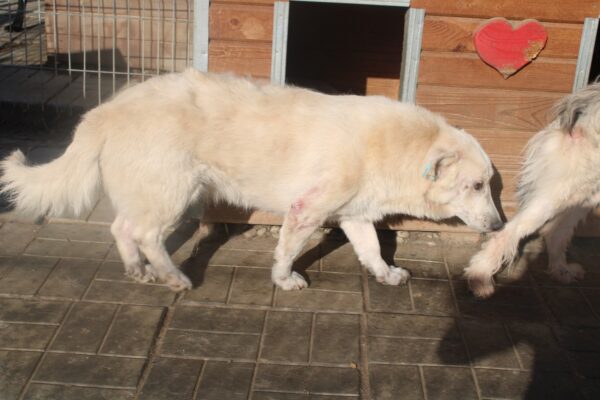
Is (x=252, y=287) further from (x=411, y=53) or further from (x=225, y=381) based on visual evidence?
(x=411, y=53)

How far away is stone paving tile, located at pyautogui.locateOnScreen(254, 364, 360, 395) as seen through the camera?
3.85 metres

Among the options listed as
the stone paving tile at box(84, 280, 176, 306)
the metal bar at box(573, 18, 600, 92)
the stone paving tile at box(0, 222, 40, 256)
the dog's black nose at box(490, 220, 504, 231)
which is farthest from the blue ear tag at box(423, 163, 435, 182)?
the stone paving tile at box(0, 222, 40, 256)

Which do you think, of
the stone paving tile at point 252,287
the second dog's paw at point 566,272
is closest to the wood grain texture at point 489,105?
the second dog's paw at point 566,272

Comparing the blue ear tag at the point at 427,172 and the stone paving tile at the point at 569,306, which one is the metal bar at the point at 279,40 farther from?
the stone paving tile at the point at 569,306

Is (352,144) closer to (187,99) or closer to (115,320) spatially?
(187,99)

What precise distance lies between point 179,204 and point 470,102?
245 centimetres

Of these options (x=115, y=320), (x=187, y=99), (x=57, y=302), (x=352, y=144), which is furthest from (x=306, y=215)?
(x=57, y=302)

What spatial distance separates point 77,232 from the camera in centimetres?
566

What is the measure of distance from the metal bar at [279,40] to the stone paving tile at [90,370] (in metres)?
2.29

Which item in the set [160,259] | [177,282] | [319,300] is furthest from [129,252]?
[319,300]

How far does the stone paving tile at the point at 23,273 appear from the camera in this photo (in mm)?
4719

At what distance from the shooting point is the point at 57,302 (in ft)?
15.1

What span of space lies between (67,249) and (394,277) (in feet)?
8.01

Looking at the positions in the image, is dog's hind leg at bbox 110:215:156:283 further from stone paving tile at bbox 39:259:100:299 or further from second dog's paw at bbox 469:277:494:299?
second dog's paw at bbox 469:277:494:299
